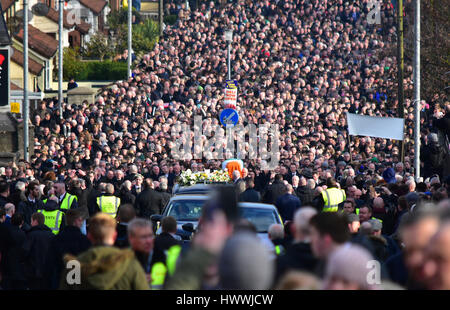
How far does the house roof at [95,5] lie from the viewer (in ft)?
257

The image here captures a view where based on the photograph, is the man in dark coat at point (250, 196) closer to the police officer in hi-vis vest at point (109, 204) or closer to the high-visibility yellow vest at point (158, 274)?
the police officer in hi-vis vest at point (109, 204)

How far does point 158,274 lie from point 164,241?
140 cm

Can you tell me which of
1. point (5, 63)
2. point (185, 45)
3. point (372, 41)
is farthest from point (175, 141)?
point (372, 41)

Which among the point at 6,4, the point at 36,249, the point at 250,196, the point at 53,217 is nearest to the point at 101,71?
the point at 6,4

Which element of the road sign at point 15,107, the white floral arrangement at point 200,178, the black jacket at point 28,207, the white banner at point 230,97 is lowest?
the white floral arrangement at point 200,178

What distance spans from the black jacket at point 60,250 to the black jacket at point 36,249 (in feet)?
5.74

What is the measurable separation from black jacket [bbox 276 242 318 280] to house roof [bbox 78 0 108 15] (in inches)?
2848

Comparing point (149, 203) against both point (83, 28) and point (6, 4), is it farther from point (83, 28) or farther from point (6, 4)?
point (83, 28)

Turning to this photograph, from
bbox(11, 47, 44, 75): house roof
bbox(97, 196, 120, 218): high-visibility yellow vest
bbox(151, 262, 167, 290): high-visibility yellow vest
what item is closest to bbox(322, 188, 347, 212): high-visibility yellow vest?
bbox(97, 196, 120, 218): high-visibility yellow vest

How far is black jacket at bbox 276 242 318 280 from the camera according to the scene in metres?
6.92

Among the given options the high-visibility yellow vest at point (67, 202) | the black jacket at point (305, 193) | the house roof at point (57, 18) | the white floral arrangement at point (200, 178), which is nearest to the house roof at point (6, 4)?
the house roof at point (57, 18)

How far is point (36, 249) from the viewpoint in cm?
1186

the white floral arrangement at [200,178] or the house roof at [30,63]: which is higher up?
the house roof at [30,63]

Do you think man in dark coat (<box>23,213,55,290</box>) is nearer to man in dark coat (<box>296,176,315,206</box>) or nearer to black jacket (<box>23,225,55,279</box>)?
black jacket (<box>23,225,55,279</box>)
